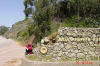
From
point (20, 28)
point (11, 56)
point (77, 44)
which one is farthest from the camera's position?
point (20, 28)

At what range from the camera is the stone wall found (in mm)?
7461

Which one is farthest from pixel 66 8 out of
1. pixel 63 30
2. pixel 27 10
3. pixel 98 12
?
pixel 63 30

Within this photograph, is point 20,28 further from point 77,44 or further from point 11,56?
point 77,44

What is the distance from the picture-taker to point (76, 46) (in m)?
7.53

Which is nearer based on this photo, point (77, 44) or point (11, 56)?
point (77, 44)

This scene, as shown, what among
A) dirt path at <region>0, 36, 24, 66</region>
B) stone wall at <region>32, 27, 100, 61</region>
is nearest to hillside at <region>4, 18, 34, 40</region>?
dirt path at <region>0, 36, 24, 66</region>

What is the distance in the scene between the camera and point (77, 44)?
7.54m

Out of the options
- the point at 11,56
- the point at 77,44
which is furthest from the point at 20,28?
the point at 77,44

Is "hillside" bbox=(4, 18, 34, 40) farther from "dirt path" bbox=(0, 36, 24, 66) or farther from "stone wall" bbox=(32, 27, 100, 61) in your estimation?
"stone wall" bbox=(32, 27, 100, 61)

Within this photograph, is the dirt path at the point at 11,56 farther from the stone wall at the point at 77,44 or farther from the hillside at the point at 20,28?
the hillside at the point at 20,28

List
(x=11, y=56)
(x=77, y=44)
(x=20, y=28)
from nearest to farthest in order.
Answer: (x=77, y=44), (x=11, y=56), (x=20, y=28)

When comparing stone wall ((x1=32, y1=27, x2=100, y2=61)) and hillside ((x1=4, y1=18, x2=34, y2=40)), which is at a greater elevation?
stone wall ((x1=32, y1=27, x2=100, y2=61))

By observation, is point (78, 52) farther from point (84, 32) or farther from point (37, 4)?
point (37, 4)

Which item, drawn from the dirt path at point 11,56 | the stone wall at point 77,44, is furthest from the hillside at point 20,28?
the stone wall at point 77,44
